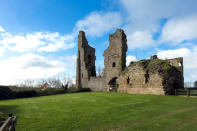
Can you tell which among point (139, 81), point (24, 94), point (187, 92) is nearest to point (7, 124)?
point (187, 92)

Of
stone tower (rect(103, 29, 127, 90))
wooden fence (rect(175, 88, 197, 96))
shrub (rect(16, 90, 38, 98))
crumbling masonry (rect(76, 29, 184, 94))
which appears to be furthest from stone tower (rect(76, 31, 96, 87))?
wooden fence (rect(175, 88, 197, 96))

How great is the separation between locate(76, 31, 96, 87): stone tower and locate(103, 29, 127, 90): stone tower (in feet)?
20.2

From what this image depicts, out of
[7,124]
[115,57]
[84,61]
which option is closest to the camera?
[7,124]

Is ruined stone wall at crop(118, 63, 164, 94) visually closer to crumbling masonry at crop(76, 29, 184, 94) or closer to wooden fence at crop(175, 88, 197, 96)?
crumbling masonry at crop(76, 29, 184, 94)

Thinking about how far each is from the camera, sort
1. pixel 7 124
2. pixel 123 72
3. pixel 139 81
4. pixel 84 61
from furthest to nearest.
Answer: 1. pixel 84 61
2. pixel 123 72
3. pixel 139 81
4. pixel 7 124

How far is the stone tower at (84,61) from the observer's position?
33219 millimetres

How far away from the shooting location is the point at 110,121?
23.4 ft

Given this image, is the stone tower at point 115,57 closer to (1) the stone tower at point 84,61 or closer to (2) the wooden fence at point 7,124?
(1) the stone tower at point 84,61

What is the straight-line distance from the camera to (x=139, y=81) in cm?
2112

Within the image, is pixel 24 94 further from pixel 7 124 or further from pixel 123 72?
pixel 7 124

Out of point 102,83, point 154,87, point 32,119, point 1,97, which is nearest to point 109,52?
point 102,83

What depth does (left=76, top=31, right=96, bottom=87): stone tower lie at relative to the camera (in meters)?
33.2

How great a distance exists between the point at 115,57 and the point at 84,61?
31.9 ft

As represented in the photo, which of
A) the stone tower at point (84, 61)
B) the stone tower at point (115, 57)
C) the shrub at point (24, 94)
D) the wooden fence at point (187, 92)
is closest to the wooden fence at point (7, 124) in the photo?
the wooden fence at point (187, 92)
